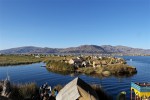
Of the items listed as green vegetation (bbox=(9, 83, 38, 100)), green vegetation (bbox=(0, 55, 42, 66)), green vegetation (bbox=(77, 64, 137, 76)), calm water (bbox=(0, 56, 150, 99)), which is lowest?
calm water (bbox=(0, 56, 150, 99))

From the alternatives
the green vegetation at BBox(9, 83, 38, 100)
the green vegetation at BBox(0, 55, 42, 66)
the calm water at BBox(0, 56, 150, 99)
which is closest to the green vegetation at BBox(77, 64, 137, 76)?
the calm water at BBox(0, 56, 150, 99)

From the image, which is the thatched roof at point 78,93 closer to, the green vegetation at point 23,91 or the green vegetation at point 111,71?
the green vegetation at point 23,91

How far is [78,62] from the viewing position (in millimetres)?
85688

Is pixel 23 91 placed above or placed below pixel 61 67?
above

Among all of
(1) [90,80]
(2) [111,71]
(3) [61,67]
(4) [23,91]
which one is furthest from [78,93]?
(3) [61,67]

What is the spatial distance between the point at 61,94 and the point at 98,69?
164ft

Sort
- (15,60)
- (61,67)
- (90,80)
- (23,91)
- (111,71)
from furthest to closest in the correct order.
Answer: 1. (15,60)
2. (61,67)
3. (111,71)
4. (90,80)
5. (23,91)

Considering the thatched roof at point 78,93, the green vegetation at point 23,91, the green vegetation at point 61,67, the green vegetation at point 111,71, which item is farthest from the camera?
the green vegetation at point 61,67

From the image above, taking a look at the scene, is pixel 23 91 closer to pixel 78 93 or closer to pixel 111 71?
pixel 78 93

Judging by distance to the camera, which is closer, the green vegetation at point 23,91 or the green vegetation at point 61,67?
the green vegetation at point 23,91

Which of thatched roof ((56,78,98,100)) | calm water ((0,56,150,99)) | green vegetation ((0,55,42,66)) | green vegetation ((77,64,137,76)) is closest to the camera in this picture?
thatched roof ((56,78,98,100))

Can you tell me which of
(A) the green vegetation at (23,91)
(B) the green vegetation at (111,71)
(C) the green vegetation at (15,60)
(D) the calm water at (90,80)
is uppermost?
(C) the green vegetation at (15,60)

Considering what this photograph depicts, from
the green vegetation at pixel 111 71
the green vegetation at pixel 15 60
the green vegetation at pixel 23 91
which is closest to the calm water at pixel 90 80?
the green vegetation at pixel 111 71

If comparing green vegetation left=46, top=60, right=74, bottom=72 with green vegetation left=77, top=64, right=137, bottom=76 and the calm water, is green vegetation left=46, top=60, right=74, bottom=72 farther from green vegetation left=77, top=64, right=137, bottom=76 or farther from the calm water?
the calm water
